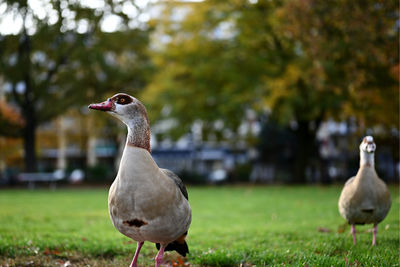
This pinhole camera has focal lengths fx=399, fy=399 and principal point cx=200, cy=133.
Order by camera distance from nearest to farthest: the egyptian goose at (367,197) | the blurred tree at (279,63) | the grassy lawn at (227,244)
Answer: the grassy lawn at (227,244)
the egyptian goose at (367,197)
the blurred tree at (279,63)

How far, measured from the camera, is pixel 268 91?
835 inches

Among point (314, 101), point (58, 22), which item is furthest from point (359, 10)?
point (58, 22)

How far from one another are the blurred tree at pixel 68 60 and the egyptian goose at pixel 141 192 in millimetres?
20397

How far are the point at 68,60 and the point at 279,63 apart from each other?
1350 centimetres

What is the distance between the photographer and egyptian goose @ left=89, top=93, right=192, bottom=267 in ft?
11.5

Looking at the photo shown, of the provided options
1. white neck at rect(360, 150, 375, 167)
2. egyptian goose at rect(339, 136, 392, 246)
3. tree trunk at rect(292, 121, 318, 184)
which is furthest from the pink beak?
tree trunk at rect(292, 121, 318, 184)

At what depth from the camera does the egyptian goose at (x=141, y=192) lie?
11.5 ft

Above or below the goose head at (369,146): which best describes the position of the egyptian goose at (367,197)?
below

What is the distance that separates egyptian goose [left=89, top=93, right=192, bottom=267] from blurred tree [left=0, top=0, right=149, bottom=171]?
20397 mm

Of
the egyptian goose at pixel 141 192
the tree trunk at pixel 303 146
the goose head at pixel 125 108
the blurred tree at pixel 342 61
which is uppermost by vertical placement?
the blurred tree at pixel 342 61

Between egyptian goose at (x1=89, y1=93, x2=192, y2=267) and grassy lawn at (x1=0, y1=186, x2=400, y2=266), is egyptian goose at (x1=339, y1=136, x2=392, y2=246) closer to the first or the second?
grassy lawn at (x1=0, y1=186, x2=400, y2=266)

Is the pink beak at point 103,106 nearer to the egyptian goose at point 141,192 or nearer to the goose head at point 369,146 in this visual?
the egyptian goose at point 141,192

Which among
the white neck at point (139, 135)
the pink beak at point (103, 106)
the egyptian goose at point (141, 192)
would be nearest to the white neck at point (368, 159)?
the egyptian goose at point (141, 192)

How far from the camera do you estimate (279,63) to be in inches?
872
